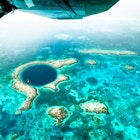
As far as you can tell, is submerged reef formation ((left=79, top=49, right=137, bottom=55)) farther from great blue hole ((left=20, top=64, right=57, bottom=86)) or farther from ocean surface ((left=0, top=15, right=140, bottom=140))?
great blue hole ((left=20, top=64, right=57, bottom=86))

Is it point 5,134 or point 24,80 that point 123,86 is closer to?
point 24,80

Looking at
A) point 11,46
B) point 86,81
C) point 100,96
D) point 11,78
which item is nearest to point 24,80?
point 11,78

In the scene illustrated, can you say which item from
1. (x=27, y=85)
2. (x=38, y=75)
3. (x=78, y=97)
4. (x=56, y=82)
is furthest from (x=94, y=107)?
(x=38, y=75)

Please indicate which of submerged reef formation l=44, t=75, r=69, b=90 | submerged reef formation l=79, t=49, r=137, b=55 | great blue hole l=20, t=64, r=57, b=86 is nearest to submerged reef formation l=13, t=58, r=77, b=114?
submerged reef formation l=44, t=75, r=69, b=90

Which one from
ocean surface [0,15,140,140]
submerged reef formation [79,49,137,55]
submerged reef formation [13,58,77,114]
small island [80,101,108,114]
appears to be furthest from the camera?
submerged reef formation [79,49,137,55]

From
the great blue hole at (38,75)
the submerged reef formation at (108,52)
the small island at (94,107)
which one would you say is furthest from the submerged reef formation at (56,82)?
the submerged reef formation at (108,52)

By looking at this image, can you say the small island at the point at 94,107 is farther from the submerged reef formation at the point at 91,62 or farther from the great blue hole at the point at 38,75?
the submerged reef formation at the point at 91,62
